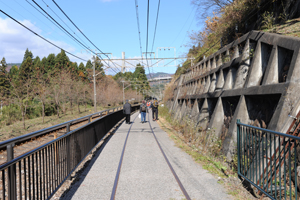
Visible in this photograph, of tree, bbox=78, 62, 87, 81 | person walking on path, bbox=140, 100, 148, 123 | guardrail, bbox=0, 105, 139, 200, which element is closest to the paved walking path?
guardrail, bbox=0, 105, 139, 200

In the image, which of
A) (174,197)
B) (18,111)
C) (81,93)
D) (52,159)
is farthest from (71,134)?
(81,93)

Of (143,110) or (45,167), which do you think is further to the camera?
(143,110)

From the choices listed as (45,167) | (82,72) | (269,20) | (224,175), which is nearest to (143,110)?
(269,20)

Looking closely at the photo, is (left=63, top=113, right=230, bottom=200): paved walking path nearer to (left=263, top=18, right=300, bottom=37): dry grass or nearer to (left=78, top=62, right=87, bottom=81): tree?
(left=263, top=18, right=300, bottom=37): dry grass

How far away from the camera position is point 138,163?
799cm

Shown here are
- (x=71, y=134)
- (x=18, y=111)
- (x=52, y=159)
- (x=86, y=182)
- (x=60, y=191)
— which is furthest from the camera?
(x=18, y=111)

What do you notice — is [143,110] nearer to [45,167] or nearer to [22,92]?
[22,92]

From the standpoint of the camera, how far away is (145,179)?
6332 mm

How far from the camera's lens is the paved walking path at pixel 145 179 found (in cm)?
528

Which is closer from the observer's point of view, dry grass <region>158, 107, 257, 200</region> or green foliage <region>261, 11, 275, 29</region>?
dry grass <region>158, 107, 257, 200</region>

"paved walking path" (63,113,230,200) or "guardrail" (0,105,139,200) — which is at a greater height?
"guardrail" (0,105,139,200)

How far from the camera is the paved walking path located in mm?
5281

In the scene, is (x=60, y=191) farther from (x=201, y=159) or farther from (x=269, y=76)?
(x=269, y=76)

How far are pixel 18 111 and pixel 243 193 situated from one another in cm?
3491
